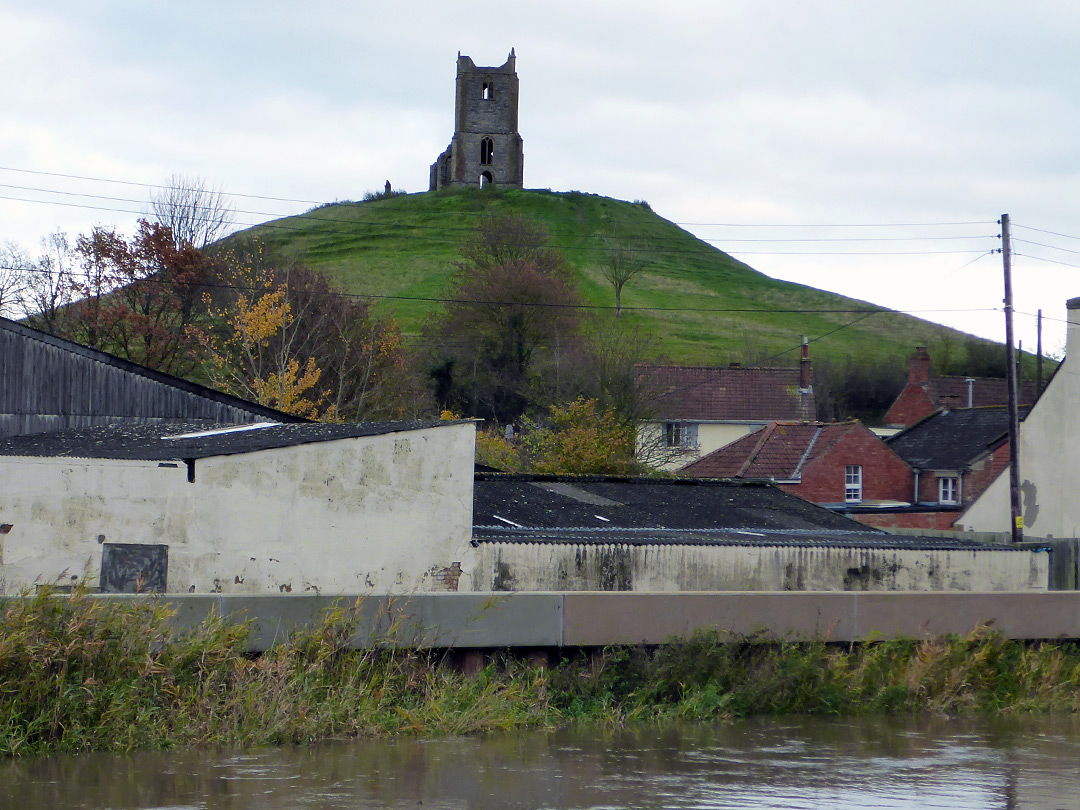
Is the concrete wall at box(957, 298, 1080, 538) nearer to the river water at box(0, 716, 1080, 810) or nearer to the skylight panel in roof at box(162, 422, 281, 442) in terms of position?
the skylight panel in roof at box(162, 422, 281, 442)

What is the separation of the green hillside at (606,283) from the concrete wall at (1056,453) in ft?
153

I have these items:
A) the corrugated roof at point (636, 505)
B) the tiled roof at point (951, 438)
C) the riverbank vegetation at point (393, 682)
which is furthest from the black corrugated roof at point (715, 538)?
the tiled roof at point (951, 438)

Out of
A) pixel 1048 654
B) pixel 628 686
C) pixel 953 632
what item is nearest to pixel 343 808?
pixel 628 686

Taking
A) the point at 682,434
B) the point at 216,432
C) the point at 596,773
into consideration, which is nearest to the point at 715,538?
the point at 216,432

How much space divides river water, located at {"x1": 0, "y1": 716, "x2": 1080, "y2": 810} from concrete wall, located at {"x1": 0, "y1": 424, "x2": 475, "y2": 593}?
6.39 m

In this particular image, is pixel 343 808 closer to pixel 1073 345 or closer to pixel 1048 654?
pixel 1048 654

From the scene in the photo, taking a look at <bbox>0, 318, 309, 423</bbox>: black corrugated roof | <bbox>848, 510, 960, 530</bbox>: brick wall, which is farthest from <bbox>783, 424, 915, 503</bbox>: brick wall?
<bbox>0, 318, 309, 423</bbox>: black corrugated roof

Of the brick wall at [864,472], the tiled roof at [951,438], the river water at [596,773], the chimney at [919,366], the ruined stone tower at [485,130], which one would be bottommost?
the river water at [596,773]

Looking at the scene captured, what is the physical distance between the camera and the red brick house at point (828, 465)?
43469 mm

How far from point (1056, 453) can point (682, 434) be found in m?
30.2

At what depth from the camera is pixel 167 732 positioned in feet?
26.5

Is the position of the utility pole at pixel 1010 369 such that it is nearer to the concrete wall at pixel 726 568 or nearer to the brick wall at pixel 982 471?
the concrete wall at pixel 726 568

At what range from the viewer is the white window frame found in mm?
43562

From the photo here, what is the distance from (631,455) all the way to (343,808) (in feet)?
108
